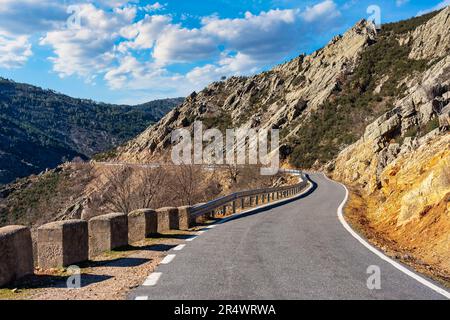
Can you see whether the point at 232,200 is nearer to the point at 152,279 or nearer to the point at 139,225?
the point at 139,225

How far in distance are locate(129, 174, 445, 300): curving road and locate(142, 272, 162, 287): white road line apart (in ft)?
0.05

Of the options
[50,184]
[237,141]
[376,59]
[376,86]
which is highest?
[376,59]

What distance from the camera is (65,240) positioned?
744cm

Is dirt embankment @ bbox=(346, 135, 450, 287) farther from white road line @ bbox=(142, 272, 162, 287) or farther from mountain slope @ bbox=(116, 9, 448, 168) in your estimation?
mountain slope @ bbox=(116, 9, 448, 168)

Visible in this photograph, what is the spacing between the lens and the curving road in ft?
18.5

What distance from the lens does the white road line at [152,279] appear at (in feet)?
20.5

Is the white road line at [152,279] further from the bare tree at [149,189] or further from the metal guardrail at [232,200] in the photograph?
the bare tree at [149,189]

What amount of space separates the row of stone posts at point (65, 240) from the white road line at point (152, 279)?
168 cm

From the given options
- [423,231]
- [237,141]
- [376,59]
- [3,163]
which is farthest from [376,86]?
[3,163]

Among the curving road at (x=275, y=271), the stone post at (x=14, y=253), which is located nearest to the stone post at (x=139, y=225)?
the curving road at (x=275, y=271)

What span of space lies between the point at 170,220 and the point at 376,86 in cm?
7348

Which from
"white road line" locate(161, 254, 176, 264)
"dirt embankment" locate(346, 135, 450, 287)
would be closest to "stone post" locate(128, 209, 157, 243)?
"white road line" locate(161, 254, 176, 264)
